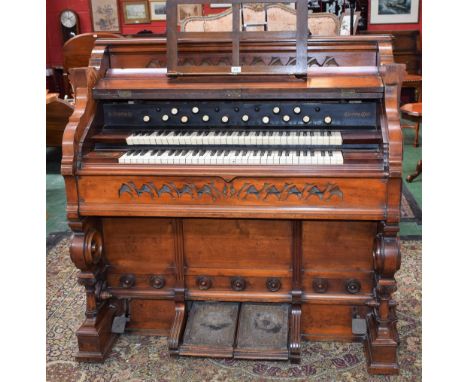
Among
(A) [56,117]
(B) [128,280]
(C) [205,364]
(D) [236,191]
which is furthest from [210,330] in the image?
(A) [56,117]

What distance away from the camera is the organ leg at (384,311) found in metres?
2.39

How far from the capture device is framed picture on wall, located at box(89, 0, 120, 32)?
989cm

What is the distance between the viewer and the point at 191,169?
2.35 m

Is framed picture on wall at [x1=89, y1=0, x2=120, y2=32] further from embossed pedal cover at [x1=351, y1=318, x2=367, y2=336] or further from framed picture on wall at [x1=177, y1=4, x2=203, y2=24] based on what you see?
embossed pedal cover at [x1=351, y1=318, x2=367, y2=336]

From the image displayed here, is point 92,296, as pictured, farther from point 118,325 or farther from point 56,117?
point 56,117

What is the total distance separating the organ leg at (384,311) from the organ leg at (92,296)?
140cm

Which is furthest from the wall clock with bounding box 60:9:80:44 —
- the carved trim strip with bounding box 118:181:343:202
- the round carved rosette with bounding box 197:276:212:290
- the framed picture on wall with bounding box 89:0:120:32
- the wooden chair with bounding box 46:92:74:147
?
the carved trim strip with bounding box 118:181:343:202

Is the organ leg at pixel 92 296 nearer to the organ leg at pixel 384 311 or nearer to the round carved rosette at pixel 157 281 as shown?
the round carved rosette at pixel 157 281

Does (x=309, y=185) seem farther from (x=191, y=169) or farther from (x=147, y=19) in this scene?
(x=147, y=19)

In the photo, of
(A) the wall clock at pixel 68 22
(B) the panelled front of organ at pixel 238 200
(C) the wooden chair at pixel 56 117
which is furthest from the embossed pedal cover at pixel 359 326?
(A) the wall clock at pixel 68 22

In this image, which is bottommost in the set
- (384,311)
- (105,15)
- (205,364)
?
(205,364)

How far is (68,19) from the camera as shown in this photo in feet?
32.9

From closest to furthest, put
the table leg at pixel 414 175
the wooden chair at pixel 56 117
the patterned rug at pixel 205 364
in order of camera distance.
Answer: the patterned rug at pixel 205 364, the table leg at pixel 414 175, the wooden chair at pixel 56 117

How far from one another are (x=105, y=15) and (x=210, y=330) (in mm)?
8590
